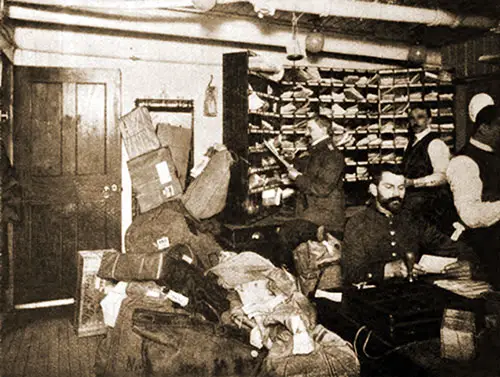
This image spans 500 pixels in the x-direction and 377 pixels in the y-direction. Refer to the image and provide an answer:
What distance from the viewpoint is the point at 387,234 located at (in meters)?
3.17

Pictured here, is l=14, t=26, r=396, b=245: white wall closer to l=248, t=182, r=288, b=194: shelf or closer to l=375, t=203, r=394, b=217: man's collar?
l=248, t=182, r=288, b=194: shelf

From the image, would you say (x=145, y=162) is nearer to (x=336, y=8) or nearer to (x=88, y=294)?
(x=88, y=294)

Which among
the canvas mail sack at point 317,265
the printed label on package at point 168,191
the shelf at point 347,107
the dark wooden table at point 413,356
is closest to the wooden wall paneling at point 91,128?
the printed label on package at point 168,191

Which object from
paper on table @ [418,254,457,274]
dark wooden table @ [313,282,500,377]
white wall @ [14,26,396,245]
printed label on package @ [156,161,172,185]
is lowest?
dark wooden table @ [313,282,500,377]

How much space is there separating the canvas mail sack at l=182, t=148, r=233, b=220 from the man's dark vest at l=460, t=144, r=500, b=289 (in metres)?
2.43

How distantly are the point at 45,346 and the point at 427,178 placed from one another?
4239 mm

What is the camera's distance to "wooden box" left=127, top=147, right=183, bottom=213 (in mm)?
4734

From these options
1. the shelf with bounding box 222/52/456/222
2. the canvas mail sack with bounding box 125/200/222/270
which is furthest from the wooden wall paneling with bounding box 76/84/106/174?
the shelf with bounding box 222/52/456/222

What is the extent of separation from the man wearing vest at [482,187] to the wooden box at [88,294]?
2922 millimetres

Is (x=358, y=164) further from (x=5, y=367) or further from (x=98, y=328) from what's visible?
(x=5, y=367)

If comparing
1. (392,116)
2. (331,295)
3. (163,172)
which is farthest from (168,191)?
(392,116)

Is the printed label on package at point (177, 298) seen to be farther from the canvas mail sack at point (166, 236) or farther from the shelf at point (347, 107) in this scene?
the shelf at point (347, 107)

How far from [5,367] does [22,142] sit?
2204 millimetres

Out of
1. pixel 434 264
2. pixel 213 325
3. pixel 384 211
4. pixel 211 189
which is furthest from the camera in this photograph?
pixel 211 189
